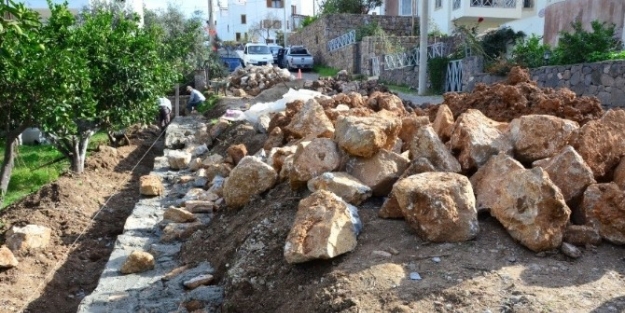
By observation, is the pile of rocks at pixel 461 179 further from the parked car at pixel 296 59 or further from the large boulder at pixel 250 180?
the parked car at pixel 296 59

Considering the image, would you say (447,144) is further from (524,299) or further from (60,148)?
(60,148)

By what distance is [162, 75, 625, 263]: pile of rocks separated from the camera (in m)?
2.83

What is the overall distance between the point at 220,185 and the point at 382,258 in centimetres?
313

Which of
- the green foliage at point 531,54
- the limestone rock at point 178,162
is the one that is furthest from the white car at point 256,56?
the limestone rock at point 178,162

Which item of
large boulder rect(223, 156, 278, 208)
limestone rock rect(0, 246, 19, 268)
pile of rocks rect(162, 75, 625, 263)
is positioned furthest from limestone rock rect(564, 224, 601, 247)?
limestone rock rect(0, 246, 19, 268)

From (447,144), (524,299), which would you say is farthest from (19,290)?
(524,299)

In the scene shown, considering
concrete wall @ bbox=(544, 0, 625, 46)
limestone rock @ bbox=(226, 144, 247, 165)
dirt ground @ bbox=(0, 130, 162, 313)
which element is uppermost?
concrete wall @ bbox=(544, 0, 625, 46)

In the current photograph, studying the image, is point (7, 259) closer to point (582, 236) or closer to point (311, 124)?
point (311, 124)

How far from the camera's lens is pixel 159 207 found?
19.0 ft

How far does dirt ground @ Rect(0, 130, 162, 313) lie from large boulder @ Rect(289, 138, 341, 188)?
206 centimetres

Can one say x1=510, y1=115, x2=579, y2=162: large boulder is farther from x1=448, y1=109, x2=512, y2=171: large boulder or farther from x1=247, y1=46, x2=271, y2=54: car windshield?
x1=247, y1=46, x2=271, y2=54: car windshield

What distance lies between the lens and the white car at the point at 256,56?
2767cm

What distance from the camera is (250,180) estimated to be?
4.60 metres

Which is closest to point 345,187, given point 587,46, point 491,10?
point 587,46
